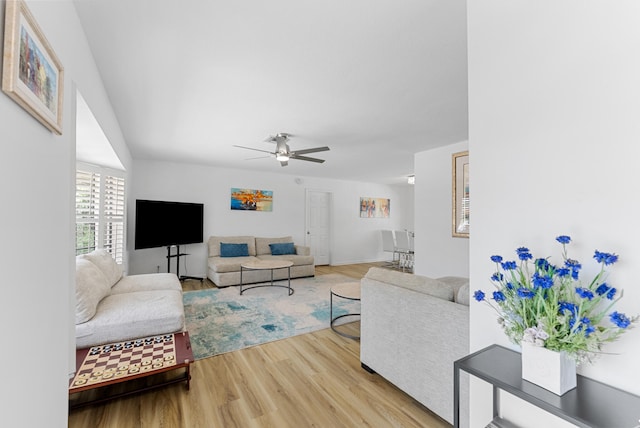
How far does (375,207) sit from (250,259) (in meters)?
4.29

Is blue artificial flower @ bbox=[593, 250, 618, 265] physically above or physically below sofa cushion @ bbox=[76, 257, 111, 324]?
above

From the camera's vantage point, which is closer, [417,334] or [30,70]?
[30,70]

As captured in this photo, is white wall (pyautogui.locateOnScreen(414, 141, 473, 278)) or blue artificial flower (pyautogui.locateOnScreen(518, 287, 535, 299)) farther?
white wall (pyautogui.locateOnScreen(414, 141, 473, 278))

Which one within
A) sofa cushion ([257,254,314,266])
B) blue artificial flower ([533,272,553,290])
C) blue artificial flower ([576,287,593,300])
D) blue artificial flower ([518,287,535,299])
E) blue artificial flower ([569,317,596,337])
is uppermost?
blue artificial flower ([533,272,553,290])

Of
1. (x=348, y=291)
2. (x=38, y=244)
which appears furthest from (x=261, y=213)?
(x=38, y=244)

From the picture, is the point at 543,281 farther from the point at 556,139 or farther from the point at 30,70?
the point at 30,70

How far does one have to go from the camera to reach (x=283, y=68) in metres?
2.04

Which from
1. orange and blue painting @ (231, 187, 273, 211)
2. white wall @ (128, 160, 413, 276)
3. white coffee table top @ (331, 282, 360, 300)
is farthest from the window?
white coffee table top @ (331, 282, 360, 300)

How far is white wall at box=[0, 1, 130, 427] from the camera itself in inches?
31.1

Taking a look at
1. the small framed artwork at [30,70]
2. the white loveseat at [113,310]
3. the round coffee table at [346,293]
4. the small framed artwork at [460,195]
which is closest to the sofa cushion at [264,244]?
the round coffee table at [346,293]

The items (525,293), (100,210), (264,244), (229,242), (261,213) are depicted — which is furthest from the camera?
(261,213)

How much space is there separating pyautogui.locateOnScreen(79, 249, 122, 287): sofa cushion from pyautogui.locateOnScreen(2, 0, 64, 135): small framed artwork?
2.16 metres

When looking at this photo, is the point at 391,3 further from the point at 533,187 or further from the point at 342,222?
the point at 342,222

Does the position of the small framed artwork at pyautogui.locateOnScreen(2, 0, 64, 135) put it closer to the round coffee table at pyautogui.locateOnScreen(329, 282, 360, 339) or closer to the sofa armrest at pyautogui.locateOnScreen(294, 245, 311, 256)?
the round coffee table at pyautogui.locateOnScreen(329, 282, 360, 339)
